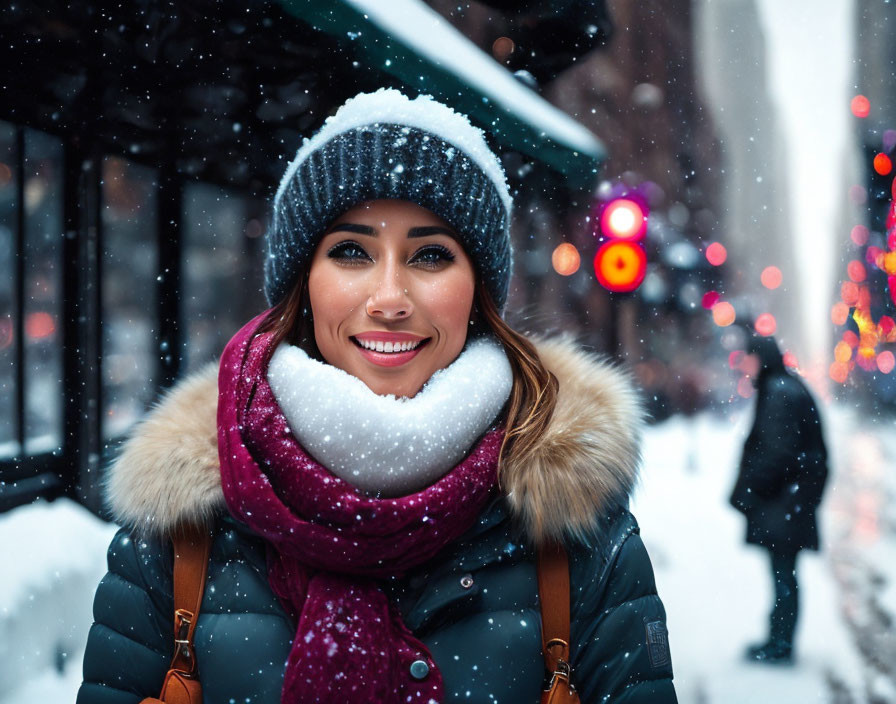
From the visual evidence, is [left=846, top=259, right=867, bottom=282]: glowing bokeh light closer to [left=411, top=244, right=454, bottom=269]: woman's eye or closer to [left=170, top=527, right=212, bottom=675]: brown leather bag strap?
[left=411, top=244, right=454, bottom=269]: woman's eye

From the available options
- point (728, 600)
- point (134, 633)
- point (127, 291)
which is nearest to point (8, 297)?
point (127, 291)

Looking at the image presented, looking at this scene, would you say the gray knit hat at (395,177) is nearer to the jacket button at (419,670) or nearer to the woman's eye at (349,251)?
the woman's eye at (349,251)

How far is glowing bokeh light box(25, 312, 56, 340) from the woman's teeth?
4.18 m

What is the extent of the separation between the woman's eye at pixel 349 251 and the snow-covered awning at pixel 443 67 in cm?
243

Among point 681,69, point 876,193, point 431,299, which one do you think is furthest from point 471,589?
point 681,69

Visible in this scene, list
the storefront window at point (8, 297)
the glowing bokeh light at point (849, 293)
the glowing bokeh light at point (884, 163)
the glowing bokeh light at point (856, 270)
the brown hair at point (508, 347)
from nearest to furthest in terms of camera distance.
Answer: the brown hair at point (508, 347), the storefront window at point (8, 297), the glowing bokeh light at point (884, 163), the glowing bokeh light at point (856, 270), the glowing bokeh light at point (849, 293)

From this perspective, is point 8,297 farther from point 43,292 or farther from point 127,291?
point 127,291

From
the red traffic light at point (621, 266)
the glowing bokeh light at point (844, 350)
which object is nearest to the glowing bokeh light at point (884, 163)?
the red traffic light at point (621, 266)

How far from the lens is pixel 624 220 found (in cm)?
518

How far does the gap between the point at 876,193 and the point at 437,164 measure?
65.8 feet

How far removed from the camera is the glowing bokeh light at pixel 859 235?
77.3 feet

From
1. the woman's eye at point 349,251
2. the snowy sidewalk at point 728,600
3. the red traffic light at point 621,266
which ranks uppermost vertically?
the red traffic light at point 621,266

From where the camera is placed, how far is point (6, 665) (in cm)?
347

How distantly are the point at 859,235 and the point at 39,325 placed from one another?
27175mm
